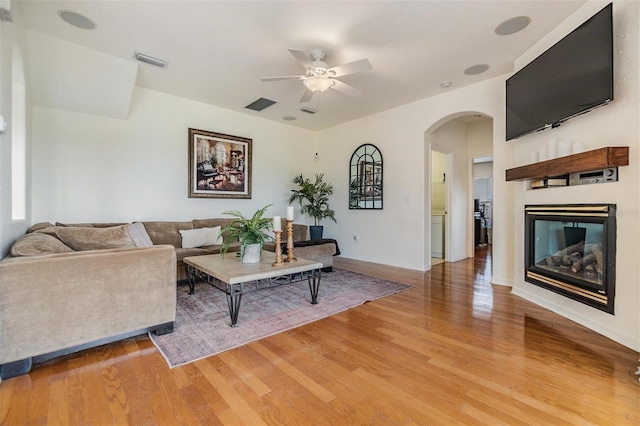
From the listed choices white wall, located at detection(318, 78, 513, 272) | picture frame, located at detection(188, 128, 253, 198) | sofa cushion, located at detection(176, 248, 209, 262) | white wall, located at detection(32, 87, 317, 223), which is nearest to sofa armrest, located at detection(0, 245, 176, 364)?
sofa cushion, located at detection(176, 248, 209, 262)

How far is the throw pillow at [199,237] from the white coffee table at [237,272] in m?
0.95

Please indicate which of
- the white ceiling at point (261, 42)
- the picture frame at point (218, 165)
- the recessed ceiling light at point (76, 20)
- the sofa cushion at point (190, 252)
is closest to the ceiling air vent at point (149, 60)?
the white ceiling at point (261, 42)

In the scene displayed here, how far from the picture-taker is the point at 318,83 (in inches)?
115

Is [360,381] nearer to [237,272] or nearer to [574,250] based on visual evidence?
[237,272]

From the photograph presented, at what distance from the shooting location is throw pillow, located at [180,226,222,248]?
4125 mm

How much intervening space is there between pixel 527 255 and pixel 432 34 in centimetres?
250

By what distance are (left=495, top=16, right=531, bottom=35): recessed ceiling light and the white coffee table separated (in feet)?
9.49

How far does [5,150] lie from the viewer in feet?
6.84

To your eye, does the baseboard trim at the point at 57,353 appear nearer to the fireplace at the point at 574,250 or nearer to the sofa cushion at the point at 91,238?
the sofa cushion at the point at 91,238

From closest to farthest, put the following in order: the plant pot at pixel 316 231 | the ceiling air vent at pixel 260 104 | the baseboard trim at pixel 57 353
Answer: the baseboard trim at pixel 57 353, the ceiling air vent at pixel 260 104, the plant pot at pixel 316 231

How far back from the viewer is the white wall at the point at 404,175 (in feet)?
12.3

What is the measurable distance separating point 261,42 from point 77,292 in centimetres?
272

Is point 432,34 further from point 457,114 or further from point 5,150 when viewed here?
point 5,150

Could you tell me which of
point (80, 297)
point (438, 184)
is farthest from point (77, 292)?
point (438, 184)
